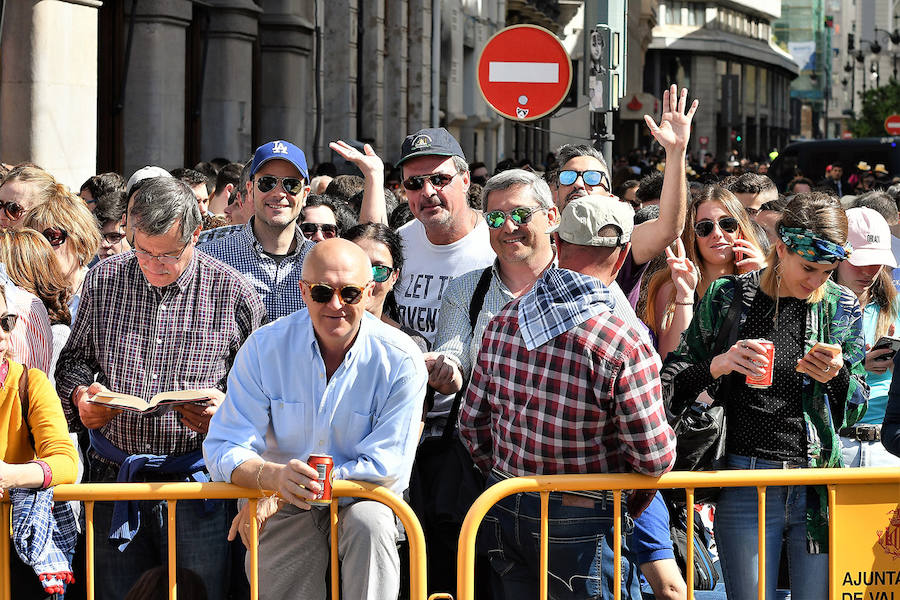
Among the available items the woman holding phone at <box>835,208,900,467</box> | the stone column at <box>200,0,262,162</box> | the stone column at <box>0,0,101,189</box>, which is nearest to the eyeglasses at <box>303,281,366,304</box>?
the woman holding phone at <box>835,208,900,467</box>

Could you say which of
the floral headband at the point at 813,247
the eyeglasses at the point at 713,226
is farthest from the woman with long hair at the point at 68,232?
the floral headband at the point at 813,247

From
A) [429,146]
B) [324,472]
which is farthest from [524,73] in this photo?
[324,472]

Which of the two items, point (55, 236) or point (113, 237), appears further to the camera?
point (113, 237)

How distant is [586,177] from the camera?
24.7 ft

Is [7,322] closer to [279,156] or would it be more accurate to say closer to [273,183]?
→ [273,183]

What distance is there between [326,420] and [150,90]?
1152 centimetres

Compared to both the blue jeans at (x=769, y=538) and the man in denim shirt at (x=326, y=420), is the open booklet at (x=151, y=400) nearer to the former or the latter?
the man in denim shirt at (x=326, y=420)

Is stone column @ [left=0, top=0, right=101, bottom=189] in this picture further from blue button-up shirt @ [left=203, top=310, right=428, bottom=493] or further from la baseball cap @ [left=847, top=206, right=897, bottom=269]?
blue button-up shirt @ [left=203, top=310, right=428, bottom=493]

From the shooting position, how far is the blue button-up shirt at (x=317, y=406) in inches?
185

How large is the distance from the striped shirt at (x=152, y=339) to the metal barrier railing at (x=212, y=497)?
0.66m

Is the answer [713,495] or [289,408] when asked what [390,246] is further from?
[713,495]

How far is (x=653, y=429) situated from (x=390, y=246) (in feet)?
5.67

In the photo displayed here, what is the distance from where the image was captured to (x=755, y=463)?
16.7 feet

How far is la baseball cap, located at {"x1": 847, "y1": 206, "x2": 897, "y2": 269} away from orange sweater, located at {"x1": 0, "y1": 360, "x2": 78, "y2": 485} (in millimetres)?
3441
